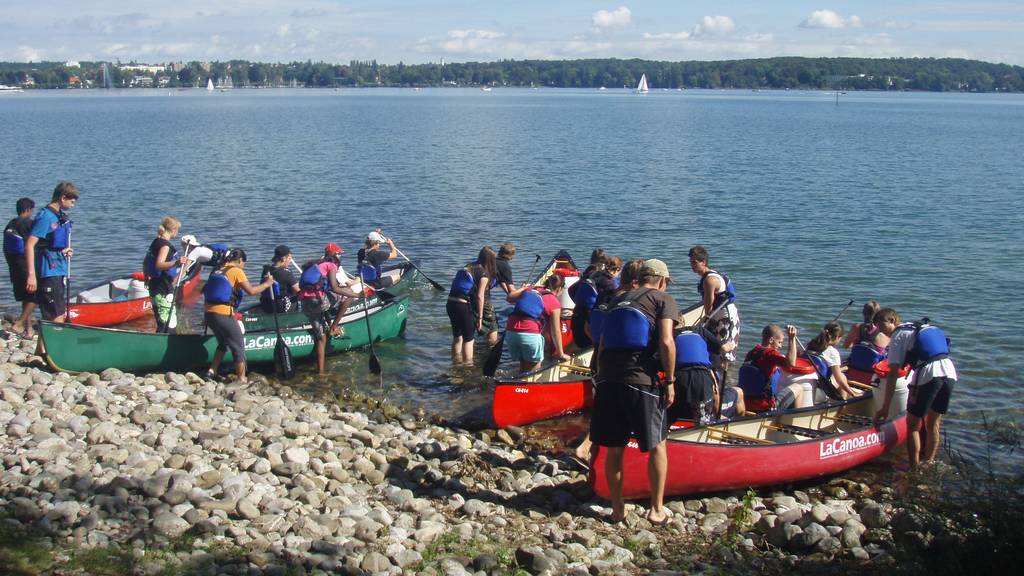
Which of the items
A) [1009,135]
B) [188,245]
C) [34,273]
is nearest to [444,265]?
[188,245]

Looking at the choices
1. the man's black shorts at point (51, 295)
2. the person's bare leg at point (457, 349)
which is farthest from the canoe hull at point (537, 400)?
the man's black shorts at point (51, 295)

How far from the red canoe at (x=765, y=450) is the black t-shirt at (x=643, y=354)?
96 cm

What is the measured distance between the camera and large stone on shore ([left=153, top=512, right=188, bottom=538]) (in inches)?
260

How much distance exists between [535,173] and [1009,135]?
148 ft

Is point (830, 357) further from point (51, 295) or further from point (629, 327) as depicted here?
point (51, 295)

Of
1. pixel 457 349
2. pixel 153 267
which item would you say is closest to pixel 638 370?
pixel 457 349

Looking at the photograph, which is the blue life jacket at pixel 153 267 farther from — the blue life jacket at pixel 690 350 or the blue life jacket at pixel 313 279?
the blue life jacket at pixel 690 350

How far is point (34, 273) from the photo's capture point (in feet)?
37.2

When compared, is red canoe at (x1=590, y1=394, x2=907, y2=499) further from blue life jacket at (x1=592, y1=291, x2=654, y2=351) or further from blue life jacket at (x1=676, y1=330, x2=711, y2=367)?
blue life jacket at (x1=592, y1=291, x2=654, y2=351)

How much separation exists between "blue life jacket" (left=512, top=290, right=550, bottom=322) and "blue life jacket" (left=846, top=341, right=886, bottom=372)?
359cm

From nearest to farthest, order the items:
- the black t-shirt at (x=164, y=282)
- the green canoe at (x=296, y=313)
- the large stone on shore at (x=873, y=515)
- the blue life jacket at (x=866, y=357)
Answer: the large stone on shore at (x=873, y=515) → the blue life jacket at (x=866, y=357) → the black t-shirt at (x=164, y=282) → the green canoe at (x=296, y=313)

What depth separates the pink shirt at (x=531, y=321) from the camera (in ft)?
36.1

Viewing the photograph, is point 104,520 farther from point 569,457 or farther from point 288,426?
point 569,457

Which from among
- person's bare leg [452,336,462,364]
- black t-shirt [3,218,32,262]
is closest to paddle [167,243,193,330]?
black t-shirt [3,218,32,262]
